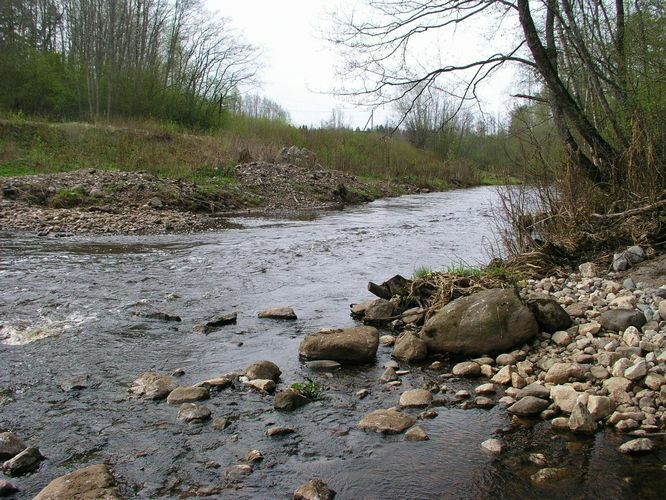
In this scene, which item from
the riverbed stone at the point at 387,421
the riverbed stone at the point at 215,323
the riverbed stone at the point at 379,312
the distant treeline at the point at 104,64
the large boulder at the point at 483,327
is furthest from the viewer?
the distant treeline at the point at 104,64

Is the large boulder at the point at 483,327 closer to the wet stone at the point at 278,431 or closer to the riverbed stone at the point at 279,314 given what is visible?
the riverbed stone at the point at 279,314

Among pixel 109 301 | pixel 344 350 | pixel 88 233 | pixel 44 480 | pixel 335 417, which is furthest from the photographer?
pixel 88 233

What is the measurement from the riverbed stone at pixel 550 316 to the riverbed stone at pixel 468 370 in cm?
105

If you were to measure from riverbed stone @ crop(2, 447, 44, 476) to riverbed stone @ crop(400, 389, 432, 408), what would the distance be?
2.68 m

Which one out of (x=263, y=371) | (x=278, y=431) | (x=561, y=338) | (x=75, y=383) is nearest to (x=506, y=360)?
(x=561, y=338)

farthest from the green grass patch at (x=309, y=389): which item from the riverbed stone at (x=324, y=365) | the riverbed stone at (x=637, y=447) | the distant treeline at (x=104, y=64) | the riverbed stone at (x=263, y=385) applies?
the distant treeline at (x=104, y=64)

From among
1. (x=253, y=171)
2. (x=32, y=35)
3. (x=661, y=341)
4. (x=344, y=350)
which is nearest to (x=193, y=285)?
(x=344, y=350)

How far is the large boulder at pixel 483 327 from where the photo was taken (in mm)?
5551

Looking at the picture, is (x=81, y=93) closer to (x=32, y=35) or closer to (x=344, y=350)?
(x=32, y=35)

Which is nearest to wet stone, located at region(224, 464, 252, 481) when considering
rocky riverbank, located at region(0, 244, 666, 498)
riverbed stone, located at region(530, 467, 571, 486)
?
rocky riverbank, located at region(0, 244, 666, 498)

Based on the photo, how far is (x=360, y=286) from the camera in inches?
343

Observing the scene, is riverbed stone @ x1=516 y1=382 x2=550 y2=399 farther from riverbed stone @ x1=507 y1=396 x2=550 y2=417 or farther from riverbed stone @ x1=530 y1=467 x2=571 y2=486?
riverbed stone @ x1=530 y1=467 x2=571 y2=486

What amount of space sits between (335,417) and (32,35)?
134 ft

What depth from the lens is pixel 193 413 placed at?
424cm
